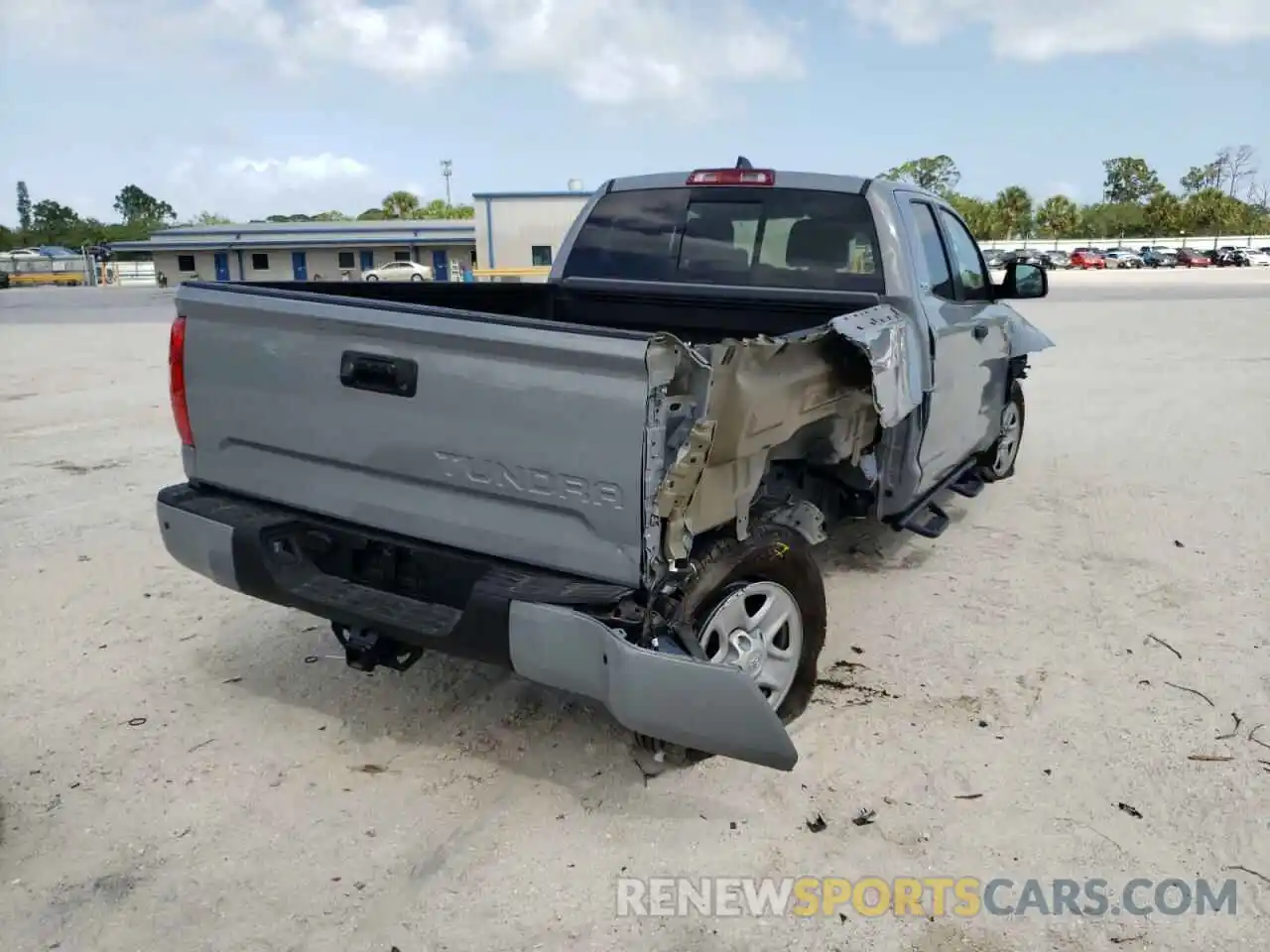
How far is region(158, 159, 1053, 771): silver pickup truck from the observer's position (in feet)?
8.88

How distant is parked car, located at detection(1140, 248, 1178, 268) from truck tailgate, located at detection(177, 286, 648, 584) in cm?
7360

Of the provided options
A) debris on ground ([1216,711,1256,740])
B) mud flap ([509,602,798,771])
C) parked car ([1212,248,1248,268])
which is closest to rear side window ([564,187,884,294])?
debris on ground ([1216,711,1256,740])

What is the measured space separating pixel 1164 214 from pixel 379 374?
102 m

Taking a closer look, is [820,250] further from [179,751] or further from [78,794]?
[78,794]

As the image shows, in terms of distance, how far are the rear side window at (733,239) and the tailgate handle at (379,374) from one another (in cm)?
224

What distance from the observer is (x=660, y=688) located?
2646mm

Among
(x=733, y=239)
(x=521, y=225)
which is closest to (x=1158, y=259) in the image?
(x=521, y=225)

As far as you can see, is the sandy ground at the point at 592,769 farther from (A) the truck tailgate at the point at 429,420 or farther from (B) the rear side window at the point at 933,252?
(B) the rear side window at the point at 933,252

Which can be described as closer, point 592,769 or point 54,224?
point 592,769

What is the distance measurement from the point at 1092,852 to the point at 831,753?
0.89 m

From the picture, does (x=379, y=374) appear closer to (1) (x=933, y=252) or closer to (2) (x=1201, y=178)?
(1) (x=933, y=252)

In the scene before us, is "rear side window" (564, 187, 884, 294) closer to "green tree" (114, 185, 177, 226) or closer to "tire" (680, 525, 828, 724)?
"tire" (680, 525, 828, 724)

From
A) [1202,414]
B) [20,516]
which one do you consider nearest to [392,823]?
[20,516]

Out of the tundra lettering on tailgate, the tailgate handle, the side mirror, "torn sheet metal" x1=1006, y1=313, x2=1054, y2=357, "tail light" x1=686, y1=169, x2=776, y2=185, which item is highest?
"tail light" x1=686, y1=169, x2=776, y2=185
